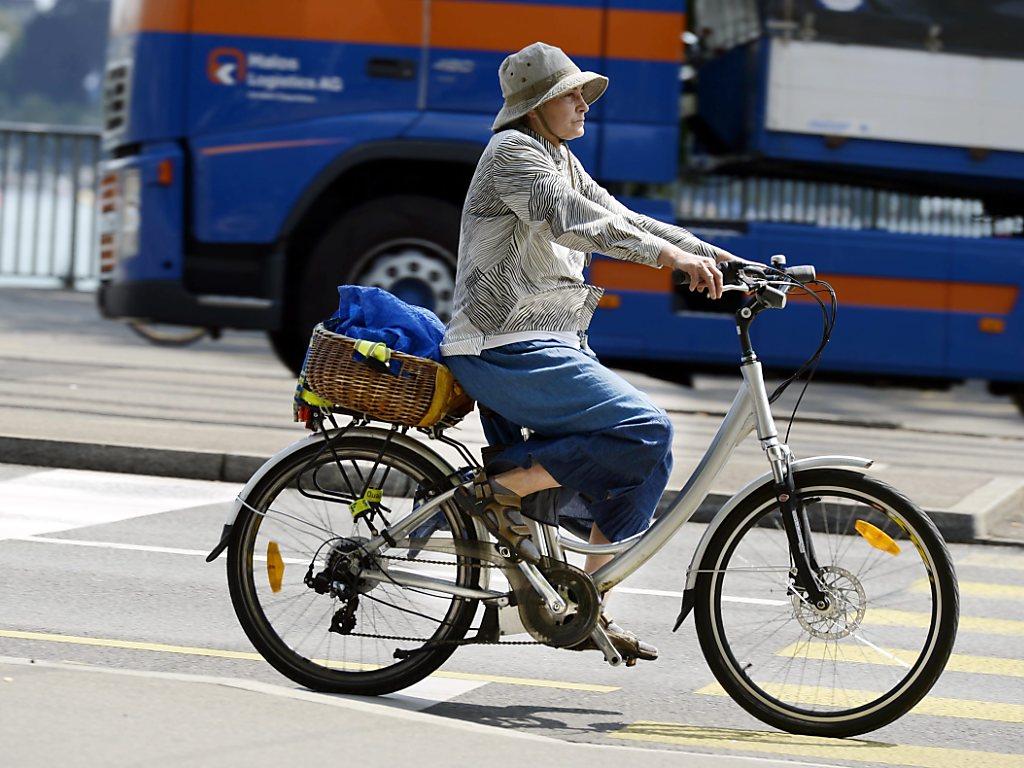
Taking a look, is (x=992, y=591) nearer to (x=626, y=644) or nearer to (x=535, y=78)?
(x=626, y=644)

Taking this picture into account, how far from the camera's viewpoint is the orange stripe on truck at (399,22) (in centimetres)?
1133

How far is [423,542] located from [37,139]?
1639cm

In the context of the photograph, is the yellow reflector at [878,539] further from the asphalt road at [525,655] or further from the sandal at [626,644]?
the sandal at [626,644]

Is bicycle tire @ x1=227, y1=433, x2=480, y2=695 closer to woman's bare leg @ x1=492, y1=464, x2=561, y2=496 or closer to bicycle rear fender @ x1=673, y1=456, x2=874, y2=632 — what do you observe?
woman's bare leg @ x1=492, y1=464, x2=561, y2=496

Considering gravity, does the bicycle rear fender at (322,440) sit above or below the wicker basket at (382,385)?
below

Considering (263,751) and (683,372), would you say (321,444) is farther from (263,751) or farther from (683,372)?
(683,372)

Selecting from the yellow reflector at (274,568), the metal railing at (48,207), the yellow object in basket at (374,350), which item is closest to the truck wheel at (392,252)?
the yellow reflector at (274,568)

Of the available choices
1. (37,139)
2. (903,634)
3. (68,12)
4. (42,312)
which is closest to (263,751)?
(903,634)

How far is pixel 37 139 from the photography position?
20406 millimetres

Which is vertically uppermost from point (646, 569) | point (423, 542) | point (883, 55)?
point (883, 55)

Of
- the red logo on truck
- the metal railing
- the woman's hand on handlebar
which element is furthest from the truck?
the metal railing

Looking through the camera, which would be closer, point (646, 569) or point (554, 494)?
point (554, 494)

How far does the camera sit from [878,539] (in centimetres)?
481

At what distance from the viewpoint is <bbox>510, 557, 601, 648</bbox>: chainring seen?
4914mm
